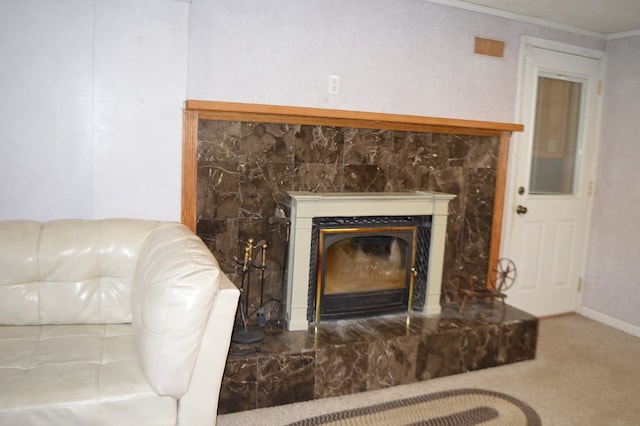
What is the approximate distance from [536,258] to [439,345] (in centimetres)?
152

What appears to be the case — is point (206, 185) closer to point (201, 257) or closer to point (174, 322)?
point (201, 257)

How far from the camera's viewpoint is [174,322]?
69.9 inches

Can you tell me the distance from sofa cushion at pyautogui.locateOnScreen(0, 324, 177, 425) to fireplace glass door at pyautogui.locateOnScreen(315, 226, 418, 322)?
120 cm

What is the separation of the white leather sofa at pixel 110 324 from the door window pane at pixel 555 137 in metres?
2.84

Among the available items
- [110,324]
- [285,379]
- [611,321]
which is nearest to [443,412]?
[285,379]

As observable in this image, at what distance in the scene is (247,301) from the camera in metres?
2.89

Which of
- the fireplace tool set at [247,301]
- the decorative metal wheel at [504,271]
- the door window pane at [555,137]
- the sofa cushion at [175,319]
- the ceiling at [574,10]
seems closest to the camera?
the sofa cushion at [175,319]

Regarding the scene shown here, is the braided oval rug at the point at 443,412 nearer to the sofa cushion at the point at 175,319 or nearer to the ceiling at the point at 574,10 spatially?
the sofa cushion at the point at 175,319

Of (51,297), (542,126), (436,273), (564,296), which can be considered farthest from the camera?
(564,296)

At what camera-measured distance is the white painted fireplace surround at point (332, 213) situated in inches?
109

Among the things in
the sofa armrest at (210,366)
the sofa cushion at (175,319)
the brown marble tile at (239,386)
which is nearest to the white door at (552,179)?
the brown marble tile at (239,386)

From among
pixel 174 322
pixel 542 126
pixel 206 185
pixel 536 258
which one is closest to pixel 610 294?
pixel 536 258

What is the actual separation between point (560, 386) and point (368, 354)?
46.4 inches

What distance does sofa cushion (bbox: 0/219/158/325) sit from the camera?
7.00 feet
